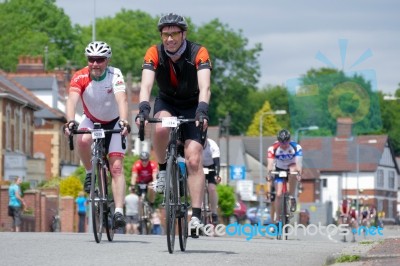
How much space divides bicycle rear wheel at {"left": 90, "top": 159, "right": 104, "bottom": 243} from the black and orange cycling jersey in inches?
83.9

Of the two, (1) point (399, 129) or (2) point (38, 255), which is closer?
(2) point (38, 255)

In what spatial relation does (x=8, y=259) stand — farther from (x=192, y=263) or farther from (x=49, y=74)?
(x=49, y=74)

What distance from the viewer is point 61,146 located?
94.7 metres

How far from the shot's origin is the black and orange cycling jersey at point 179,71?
14.2 meters

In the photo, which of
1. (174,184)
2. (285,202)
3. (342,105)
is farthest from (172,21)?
(342,105)

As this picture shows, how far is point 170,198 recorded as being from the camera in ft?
45.4

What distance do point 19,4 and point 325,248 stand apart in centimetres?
11478

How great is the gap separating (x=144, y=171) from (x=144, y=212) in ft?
5.54

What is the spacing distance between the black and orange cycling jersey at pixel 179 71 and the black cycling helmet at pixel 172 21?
0.23 m

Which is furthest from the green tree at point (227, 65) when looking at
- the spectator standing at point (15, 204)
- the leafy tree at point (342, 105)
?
the spectator standing at point (15, 204)

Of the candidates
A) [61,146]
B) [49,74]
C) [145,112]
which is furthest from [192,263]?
[49,74]

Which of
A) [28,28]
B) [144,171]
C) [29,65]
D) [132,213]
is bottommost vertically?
[132,213]

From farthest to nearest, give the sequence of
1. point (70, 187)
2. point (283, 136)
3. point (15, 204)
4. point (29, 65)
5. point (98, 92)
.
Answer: point (29, 65) → point (70, 187) → point (15, 204) → point (283, 136) → point (98, 92)

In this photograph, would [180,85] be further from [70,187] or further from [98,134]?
[70,187]
